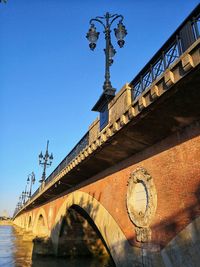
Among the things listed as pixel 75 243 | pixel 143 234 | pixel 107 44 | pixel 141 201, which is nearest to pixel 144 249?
pixel 143 234

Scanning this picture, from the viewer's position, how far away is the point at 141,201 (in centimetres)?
695

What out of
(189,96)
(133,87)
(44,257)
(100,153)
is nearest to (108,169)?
(100,153)

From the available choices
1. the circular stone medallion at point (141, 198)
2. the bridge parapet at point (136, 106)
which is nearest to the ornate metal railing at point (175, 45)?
the bridge parapet at point (136, 106)

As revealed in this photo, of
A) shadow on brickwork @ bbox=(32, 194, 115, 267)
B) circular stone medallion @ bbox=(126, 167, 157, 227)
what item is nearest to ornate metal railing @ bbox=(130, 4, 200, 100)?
circular stone medallion @ bbox=(126, 167, 157, 227)

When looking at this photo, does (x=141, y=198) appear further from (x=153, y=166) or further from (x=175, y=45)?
(x=175, y=45)

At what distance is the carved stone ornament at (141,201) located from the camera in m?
6.47

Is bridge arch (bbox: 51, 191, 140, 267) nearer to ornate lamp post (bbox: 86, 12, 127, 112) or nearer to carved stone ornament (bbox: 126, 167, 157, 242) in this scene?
carved stone ornament (bbox: 126, 167, 157, 242)

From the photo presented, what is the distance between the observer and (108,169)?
31.0 feet

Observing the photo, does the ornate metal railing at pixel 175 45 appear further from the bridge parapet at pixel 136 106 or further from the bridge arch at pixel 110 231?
the bridge arch at pixel 110 231

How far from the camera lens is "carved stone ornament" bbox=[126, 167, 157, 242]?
6.47m

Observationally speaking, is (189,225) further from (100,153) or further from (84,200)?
(84,200)

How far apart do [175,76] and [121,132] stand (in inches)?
97.1

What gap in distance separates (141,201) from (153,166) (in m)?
1.05

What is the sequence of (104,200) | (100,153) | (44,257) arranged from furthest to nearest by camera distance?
(44,257)
(104,200)
(100,153)
